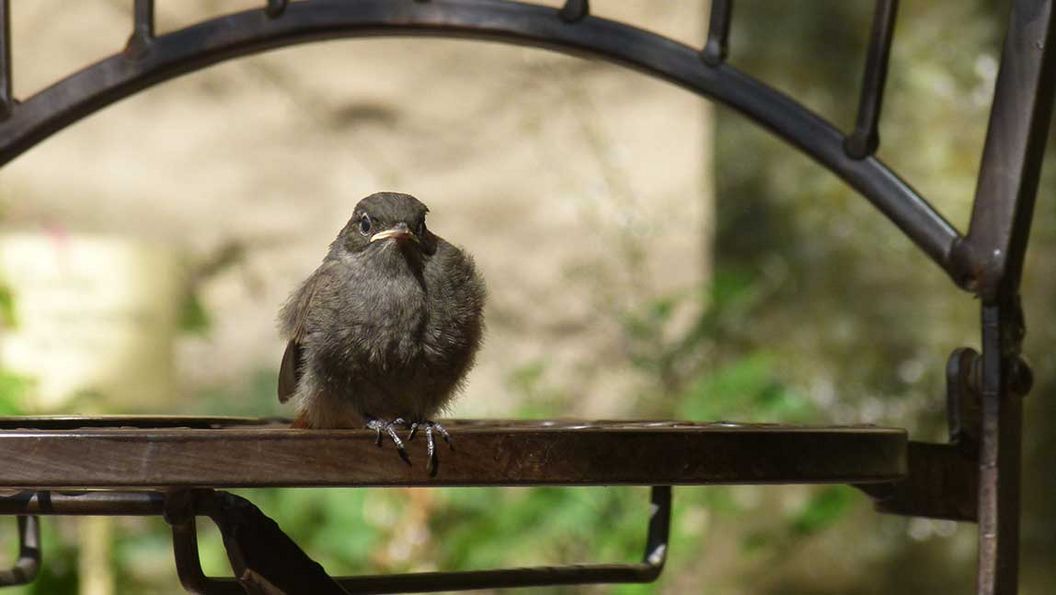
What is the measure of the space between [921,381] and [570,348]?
1.56 meters

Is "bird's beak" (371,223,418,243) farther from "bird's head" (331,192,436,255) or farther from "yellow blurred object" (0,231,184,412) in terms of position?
"yellow blurred object" (0,231,184,412)

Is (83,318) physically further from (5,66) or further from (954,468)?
(954,468)

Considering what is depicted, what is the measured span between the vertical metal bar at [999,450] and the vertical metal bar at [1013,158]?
0.05 m

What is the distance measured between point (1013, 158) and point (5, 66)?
131cm

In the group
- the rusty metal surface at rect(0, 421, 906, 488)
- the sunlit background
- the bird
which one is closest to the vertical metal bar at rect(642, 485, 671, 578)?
the bird

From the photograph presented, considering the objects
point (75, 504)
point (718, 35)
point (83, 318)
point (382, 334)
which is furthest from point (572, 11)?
point (83, 318)

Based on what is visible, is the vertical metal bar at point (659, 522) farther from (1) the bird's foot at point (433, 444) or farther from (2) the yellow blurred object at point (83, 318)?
(2) the yellow blurred object at point (83, 318)

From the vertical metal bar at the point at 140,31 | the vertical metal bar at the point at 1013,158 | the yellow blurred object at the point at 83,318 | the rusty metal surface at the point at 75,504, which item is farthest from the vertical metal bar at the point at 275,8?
the yellow blurred object at the point at 83,318

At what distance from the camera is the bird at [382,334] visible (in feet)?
5.79

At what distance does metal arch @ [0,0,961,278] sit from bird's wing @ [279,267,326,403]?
33 centimetres

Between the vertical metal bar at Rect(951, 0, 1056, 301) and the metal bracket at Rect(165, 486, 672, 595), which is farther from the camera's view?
the vertical metal bar at Rect(951, 0, 1056, 301)

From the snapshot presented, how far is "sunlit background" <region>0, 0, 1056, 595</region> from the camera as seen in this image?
11.2 ft

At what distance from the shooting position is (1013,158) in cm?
166

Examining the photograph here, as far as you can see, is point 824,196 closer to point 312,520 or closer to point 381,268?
point 312,520
